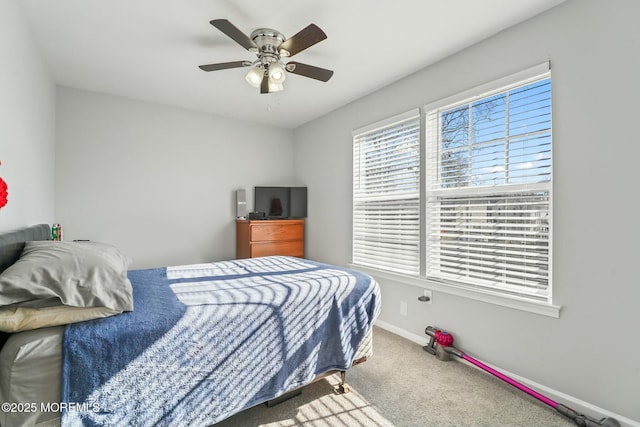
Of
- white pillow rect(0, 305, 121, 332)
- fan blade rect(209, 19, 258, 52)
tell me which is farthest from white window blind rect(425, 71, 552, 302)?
white pillow rect(0, 305, 121, 332)

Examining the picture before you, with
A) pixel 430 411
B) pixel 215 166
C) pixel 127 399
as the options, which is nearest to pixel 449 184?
pixel 430 411

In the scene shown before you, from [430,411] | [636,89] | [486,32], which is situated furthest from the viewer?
[486,32]

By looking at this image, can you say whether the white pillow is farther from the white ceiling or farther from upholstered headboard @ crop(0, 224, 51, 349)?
the white ceiling

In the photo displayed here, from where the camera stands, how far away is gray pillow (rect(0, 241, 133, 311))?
1.19m

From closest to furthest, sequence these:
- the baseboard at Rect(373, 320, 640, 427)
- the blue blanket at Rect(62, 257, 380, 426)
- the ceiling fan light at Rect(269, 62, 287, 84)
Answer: the blue blanket at Rect(62, 257, 380, 426) < the baseboard at Rect(373, 320, 640, 427) < the ceiling fan light at Rect(269, 62, 287, 84)

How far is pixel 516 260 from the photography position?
2209mm

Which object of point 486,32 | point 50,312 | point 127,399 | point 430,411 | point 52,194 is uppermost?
point 486,32

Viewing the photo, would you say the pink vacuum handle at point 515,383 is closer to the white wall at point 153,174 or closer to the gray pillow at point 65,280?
the gray pillow at point 65,280

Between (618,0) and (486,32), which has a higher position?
(486,32)

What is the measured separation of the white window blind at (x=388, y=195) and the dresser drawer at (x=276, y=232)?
1.11 metres

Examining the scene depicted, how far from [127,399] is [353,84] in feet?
10.5

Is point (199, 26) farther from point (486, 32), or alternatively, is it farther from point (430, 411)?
point (430, 411)

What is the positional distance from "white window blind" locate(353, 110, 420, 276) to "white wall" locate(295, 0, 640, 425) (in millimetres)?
749

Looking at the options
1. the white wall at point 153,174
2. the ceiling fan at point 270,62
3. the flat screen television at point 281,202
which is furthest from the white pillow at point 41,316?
the flat screen television at point 281,202
